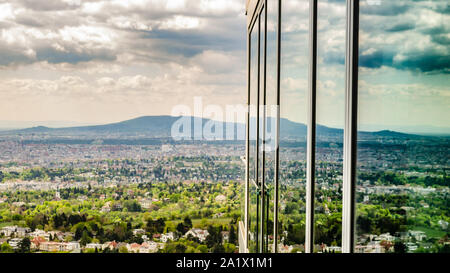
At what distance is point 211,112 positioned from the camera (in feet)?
10.8

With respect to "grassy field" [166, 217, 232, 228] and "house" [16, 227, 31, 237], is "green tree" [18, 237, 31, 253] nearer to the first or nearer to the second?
"house" [16, 227, 31, 237]

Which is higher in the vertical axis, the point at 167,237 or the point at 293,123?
the point at 293,123

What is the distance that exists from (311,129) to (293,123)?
0.82ft

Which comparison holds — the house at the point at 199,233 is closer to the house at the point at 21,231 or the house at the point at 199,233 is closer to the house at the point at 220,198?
the house at the point at 220,198

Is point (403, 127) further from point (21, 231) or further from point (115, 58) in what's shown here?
point (21, 231)

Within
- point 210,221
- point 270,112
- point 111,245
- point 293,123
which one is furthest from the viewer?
point 210,221

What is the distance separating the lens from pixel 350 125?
0.69 metres

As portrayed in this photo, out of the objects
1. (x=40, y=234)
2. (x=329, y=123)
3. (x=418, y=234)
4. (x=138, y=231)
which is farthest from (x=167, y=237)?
(x=418, y=234)

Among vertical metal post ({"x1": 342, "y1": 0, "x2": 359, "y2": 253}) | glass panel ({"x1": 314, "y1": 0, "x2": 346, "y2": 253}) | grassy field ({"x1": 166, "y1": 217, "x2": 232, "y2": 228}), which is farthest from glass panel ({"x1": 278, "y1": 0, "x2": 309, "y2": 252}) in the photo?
grassy field ({"x1": 166, "y1": 217, "x2": 232, "y2": 228})

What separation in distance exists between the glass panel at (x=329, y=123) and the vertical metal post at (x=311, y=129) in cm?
3

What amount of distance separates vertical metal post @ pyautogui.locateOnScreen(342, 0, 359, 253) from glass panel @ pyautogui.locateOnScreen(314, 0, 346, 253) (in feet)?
0.12

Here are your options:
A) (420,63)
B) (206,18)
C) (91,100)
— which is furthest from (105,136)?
(420,63)

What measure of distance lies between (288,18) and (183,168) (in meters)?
2.16
